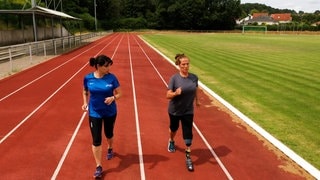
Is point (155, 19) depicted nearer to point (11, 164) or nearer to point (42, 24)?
point (42, 24)

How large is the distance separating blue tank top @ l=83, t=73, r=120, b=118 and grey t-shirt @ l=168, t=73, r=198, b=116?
104 centimetres

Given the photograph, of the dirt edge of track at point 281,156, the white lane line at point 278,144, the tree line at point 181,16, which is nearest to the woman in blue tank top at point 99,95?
the dirt edge of track at point 281,156

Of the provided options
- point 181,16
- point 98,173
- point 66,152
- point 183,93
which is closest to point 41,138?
point 66,152

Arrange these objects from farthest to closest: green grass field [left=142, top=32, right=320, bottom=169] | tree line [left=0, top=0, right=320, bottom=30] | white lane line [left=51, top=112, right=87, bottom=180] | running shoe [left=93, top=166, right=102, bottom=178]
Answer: tree line [left=0, top=0, right=320, bottom=30] → green grass field [left=142, top=32, right=320, bottom=169] → white lane line [left=51, top=112, right=87, bottom=180] → running shoe [left=93, top=166, right=102, bottom=178]

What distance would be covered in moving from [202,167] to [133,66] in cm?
1564

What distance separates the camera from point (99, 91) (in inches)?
234

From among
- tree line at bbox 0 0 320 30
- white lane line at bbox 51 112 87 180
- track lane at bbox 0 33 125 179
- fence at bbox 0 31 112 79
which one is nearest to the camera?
white lane line at bbox 51 112 87 180

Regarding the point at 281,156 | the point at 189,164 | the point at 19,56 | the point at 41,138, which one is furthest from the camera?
the point at 19,56

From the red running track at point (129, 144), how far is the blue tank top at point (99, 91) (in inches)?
43.4

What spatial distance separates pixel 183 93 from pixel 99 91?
1.43 metres

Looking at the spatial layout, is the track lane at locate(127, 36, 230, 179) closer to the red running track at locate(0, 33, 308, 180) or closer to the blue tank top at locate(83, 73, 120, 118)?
the red running track at locate(0, 33, 308, 180)

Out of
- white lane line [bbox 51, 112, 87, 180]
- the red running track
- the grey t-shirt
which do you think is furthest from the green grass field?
white lane line [bbox 51, 112, 87, 180]

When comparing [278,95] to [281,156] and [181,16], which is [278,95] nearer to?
[281,156]

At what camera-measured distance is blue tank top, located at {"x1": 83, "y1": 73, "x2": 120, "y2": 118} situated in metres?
5.93
